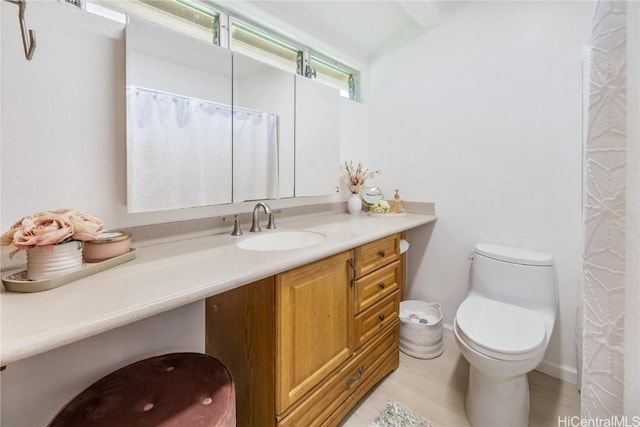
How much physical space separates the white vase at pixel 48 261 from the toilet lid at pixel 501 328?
1.53m

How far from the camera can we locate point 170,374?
0.90 meters

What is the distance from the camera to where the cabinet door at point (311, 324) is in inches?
40.0

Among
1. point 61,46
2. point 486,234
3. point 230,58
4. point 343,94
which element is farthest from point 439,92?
point 61,46

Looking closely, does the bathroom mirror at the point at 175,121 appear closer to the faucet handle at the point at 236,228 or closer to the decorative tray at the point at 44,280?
the faucet handle at the point at 236,228

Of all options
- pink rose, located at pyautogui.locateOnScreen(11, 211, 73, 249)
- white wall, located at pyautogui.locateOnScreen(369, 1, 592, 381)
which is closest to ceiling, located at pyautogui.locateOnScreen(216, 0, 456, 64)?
white wall, located at pyautogui.locateOnScreen(369, 1, 592, 381)

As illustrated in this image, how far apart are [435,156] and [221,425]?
1993 millimetres

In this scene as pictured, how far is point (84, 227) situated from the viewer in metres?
0.77

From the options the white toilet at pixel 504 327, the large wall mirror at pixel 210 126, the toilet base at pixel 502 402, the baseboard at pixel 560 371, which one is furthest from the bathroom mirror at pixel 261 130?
the baseboard at pixel 560 371

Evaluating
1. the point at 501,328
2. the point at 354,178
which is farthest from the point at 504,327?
the point at 354,178

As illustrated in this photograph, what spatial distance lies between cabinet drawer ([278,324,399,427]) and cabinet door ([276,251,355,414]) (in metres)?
0.05

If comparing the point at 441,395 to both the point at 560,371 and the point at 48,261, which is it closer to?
the point at 560,371

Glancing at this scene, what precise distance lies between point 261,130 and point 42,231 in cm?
108

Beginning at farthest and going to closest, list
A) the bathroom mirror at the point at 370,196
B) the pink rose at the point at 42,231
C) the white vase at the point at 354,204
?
the bathroom mirror at the point at 370,196 < the white vase at the point at 354,204 < the pink rose at the point at 42,231

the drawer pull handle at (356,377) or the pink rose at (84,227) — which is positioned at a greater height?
the pink rose at (84,227)
